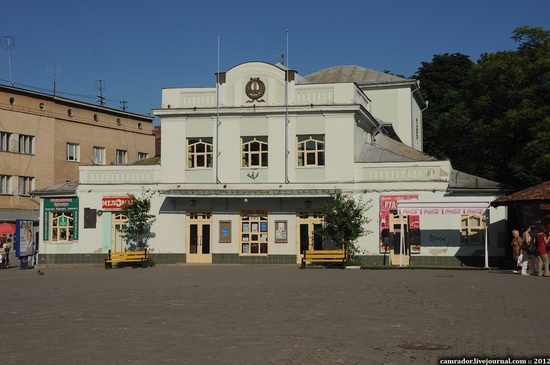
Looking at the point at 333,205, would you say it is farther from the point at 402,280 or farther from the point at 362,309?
the point at 362,309

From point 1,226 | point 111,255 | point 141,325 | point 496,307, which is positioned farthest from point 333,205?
point 1,226

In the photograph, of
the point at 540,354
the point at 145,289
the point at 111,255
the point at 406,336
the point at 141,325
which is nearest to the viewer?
the point at 540,354

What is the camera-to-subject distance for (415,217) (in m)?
37.5

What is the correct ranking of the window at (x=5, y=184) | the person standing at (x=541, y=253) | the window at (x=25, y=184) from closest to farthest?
the person standing at (x=541, y=253)
the window at (x=5, y=184)
the window at (x=25, y=184)

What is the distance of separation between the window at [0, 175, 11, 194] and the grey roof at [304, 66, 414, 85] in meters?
24.0

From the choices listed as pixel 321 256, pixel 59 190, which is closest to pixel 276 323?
pixel 321 256

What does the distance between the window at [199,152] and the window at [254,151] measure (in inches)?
66.2


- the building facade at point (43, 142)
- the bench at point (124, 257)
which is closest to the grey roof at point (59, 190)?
the bench at point (124, 257)

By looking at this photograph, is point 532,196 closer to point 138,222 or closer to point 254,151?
point 254,151

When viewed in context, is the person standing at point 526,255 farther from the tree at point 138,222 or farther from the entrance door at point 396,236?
the tree at point 138,222

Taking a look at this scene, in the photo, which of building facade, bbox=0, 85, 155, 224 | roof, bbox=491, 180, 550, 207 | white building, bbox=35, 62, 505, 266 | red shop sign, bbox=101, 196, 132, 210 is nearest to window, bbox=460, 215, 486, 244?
white building, bbox=35, 62, 505, 266

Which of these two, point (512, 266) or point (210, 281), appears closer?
point (210, 281)

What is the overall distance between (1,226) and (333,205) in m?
31.7

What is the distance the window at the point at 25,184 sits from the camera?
61094 millimetres
